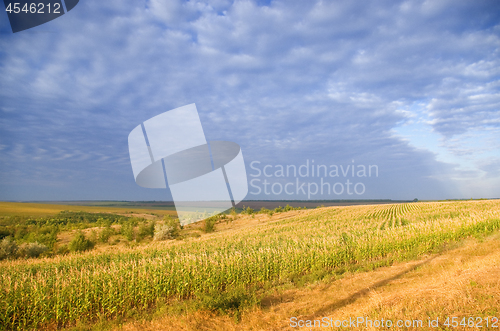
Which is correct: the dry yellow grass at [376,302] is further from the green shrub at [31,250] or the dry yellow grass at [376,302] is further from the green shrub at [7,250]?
the green shrub at [31,250]

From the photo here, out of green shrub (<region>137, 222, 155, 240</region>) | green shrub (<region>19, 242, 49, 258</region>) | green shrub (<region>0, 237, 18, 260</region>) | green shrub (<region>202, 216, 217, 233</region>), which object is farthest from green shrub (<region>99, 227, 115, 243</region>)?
green shrub (<region>202, 216, 217, 233</region>)

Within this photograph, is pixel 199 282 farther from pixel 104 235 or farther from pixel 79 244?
pixel 104 235

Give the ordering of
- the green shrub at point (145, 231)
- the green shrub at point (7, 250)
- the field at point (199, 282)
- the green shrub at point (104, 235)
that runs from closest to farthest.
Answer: the field at point (199, 282) < the green shrub at point (7, 250) < the green shrub at point (104, 235) < the green shrub at point (145, 231)

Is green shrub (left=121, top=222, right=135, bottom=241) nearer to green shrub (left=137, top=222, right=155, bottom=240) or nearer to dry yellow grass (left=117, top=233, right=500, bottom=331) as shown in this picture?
green shrub (left=137, top=222, right=155, bottom=240)

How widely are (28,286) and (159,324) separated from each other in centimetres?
618

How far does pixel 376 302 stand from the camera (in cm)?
672

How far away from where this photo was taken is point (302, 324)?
6750mm

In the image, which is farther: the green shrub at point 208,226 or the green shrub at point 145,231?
the green shrub at point 208,226

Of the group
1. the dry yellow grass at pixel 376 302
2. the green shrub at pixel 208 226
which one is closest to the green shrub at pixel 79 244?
the green shrub at pixel 208 226

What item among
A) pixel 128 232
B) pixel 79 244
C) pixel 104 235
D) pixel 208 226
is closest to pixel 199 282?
pixel 79 244

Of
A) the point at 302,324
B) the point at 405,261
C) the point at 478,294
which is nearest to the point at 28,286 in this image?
the point at 302,324

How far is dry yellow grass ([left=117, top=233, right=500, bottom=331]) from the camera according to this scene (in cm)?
569

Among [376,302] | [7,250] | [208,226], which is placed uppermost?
[376,302]

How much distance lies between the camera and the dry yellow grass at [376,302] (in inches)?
224
